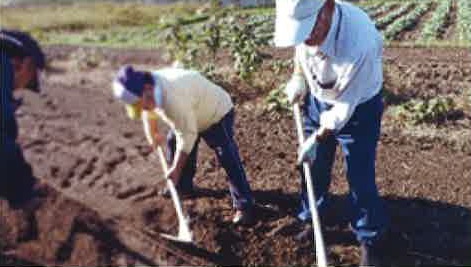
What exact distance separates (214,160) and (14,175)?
158 cm

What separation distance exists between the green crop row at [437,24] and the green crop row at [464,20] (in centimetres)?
20

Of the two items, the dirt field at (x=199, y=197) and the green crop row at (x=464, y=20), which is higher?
the dirt field at (x=199, y=197)

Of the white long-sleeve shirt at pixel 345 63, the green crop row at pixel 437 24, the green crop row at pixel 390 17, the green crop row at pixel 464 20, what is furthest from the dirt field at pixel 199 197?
the green crop row at pixel 390 17

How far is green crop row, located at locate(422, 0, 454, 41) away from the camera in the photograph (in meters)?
9.60

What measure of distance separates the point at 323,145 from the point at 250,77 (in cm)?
261

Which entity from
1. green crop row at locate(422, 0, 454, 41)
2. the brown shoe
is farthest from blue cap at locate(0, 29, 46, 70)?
green crop row at locate(422, 0, 454, 41)

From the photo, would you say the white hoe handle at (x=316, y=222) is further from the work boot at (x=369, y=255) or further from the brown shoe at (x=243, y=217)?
the brown shoe at (x=243, y=217)

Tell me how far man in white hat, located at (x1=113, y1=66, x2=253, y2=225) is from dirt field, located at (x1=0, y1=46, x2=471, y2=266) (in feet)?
0.74

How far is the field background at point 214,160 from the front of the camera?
378 cm

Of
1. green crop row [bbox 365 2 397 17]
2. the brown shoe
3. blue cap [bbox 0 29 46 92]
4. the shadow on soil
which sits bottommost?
green crop row [bbox 365 2 397 17]

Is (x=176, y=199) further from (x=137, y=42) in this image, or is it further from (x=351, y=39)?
(x=137, y=42)

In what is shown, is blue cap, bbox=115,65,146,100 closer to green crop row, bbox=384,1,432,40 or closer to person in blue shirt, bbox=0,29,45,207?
person in blue shirt, bbox=0,29,45,207

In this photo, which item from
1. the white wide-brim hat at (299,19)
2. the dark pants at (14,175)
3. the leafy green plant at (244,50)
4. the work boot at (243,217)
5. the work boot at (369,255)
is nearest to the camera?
the white wide-brim hat at (299,19)

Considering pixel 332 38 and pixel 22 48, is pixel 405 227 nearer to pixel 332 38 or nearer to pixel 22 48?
pixel 332 38
